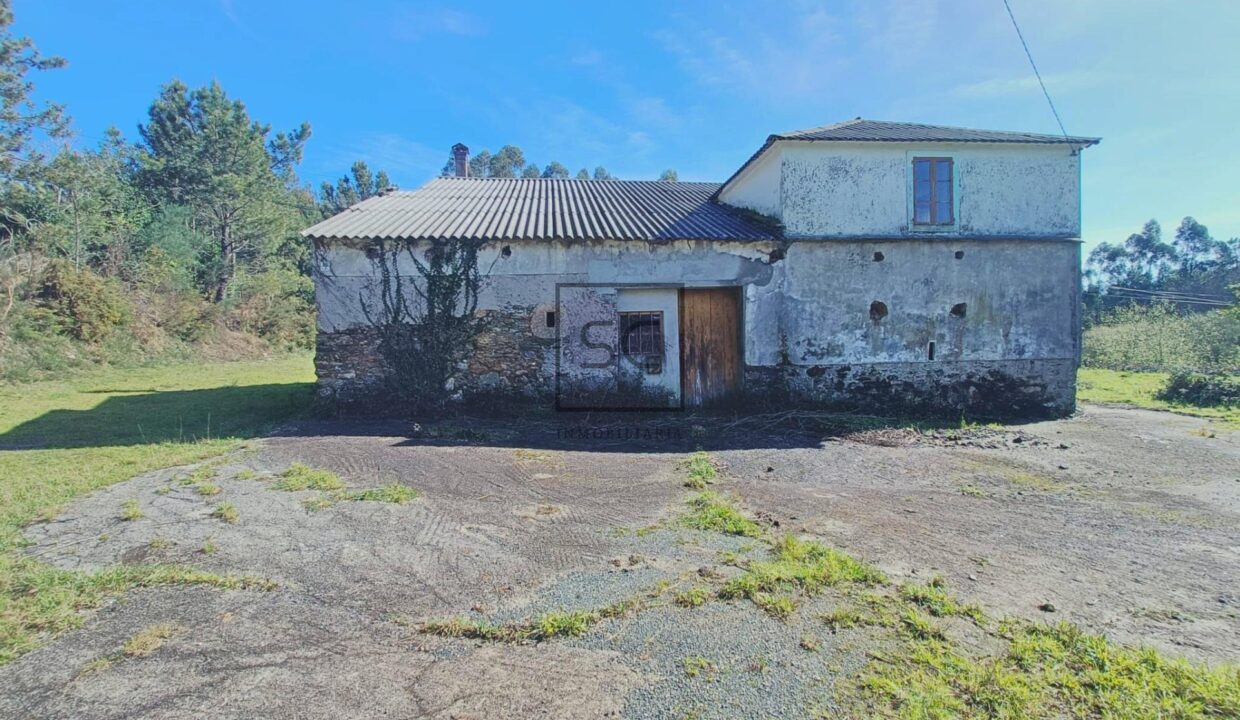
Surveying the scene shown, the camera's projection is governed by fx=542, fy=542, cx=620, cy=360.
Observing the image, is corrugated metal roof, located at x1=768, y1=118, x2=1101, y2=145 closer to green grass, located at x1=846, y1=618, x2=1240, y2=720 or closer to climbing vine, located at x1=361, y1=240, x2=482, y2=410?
climbing vine, located at x1=361, y1=240, x2=482, y2=410

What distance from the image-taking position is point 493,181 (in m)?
15.1

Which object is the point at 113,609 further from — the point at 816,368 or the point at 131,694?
the point at 816,368

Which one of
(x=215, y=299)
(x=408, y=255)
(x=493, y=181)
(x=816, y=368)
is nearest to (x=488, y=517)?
(x=408, y=255)

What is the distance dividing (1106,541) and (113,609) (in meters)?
6.85

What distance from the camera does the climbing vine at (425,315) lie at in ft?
30.9

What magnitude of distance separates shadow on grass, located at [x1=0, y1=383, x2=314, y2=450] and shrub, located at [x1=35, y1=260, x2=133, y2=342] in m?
6.17

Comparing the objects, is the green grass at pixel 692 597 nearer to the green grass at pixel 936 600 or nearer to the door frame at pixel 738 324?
the green grass at pixel 936 600

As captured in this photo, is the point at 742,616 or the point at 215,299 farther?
the point at 215,299

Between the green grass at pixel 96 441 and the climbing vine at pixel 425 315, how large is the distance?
210cm

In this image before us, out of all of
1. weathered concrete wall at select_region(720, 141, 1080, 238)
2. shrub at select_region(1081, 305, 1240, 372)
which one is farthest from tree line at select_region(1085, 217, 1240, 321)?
weathered concrete wall at select_region(720, 141, 1080, 238)

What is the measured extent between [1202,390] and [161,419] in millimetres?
20217

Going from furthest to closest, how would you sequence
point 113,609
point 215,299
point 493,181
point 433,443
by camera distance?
point 215,299 < point 493,181 < point 433,443 < point 113,609

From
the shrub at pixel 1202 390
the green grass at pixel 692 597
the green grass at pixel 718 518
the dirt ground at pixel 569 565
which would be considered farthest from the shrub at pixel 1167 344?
the green grass at pixel 692 597

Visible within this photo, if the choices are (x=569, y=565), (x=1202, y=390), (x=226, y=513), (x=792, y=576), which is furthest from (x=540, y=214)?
(x=1202, y=390)
